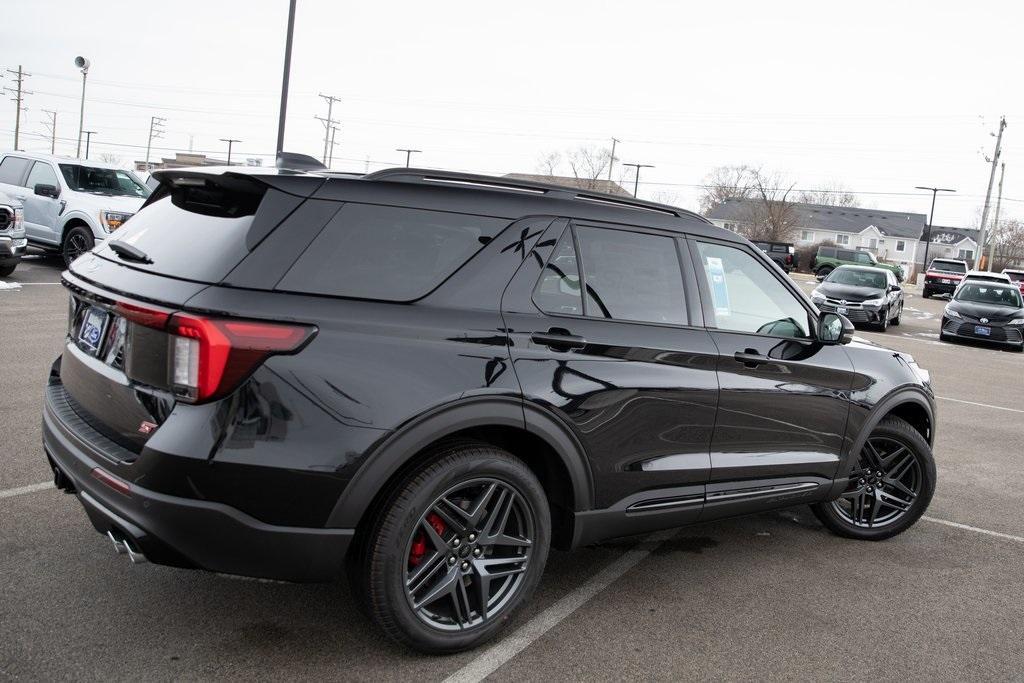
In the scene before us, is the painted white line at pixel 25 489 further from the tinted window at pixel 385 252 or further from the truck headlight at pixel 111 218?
the truck headlight at pixel 111 218

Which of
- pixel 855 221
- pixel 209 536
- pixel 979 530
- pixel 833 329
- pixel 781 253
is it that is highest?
pixel 855 221

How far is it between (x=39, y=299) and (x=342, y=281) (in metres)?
10.5

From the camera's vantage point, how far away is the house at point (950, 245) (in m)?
110

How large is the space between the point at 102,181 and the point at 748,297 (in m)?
14.3

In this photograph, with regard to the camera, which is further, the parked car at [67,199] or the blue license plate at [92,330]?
the parked car at [67,199]

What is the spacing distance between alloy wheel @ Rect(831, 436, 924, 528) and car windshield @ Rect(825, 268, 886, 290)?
1639 cm

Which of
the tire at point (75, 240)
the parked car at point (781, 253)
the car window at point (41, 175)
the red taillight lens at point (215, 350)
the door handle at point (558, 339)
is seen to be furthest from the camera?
the parked car at point (781, 253)

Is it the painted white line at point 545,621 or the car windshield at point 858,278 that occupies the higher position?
the car windshield at point 858,278

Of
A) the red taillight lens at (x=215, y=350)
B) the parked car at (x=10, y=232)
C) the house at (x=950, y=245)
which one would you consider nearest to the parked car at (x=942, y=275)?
the parked car at (x=10, y=232)

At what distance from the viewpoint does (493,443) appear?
3400 mm

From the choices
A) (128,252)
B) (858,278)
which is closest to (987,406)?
(128,252)

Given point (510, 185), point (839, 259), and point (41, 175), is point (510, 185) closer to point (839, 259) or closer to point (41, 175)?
point (41, 175)

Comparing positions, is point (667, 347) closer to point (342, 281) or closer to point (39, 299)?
point (342, 281)

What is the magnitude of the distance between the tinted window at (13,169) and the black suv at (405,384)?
46.2 ft
